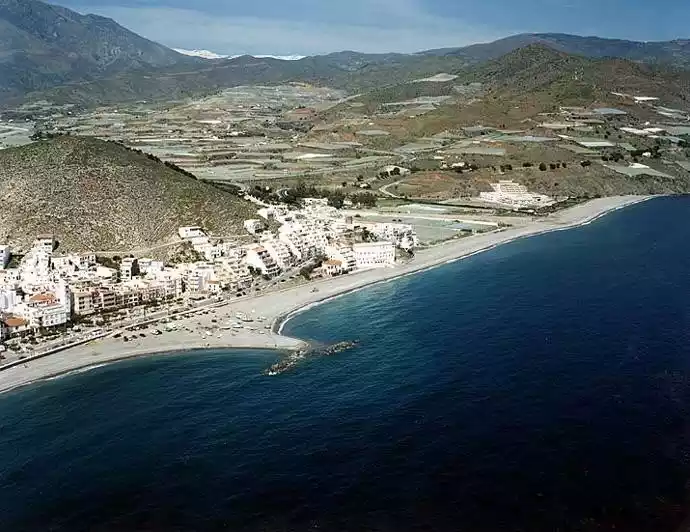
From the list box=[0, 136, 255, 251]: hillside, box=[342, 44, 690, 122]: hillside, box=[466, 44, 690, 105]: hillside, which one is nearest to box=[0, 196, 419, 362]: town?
box=[0, 136, 255, 251]: hillside

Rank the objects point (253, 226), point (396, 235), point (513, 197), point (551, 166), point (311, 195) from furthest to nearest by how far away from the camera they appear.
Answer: point (551, 166)
point (513, 197)
point (311, 195)
point (396, 235)
point (253, 226)

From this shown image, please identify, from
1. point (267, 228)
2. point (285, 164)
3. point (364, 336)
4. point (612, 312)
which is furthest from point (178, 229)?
point (285, 164)

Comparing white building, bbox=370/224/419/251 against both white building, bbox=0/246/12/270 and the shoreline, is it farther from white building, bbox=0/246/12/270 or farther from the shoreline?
white building, bbox=0/246/12/270

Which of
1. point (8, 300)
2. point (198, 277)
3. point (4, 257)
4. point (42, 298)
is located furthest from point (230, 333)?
point (4, 257)

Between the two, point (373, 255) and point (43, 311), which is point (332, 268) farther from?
point (43, 311)

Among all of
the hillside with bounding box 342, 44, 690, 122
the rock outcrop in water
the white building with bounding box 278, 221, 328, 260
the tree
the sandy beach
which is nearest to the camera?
the rock outcrop in water

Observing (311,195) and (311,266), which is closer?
(311,266)
